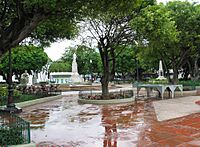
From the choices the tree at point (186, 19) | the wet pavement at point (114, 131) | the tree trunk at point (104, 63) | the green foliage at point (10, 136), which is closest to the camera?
the green foliage at point (10, 136)

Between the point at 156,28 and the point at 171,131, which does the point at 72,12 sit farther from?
the point at 156,28

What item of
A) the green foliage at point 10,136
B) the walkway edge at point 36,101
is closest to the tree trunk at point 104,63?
the walkway edge at point 36,101

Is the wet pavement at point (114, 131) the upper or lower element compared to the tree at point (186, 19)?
lower

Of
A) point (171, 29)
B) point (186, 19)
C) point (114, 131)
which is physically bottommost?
point (114, 131)

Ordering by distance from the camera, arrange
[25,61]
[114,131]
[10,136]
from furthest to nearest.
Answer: [25,61] → [114,131] → [10,136]

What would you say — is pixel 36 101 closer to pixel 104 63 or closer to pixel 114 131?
pixel 104 63

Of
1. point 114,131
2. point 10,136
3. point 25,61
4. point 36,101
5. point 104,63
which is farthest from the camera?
point 25,61

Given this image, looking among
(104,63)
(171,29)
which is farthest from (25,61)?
(171,29)

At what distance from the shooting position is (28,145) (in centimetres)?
664

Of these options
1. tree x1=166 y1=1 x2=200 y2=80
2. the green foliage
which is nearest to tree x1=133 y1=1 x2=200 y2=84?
tree x1=166 y1=1 x2=200 y2=80

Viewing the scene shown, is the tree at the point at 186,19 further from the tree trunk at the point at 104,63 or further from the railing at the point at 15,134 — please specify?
the railing at the point at 15,134

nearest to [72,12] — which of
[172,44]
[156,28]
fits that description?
[156,28]

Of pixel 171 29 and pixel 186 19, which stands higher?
pixel 186 19

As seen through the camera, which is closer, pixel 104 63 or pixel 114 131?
pixel 114 131
